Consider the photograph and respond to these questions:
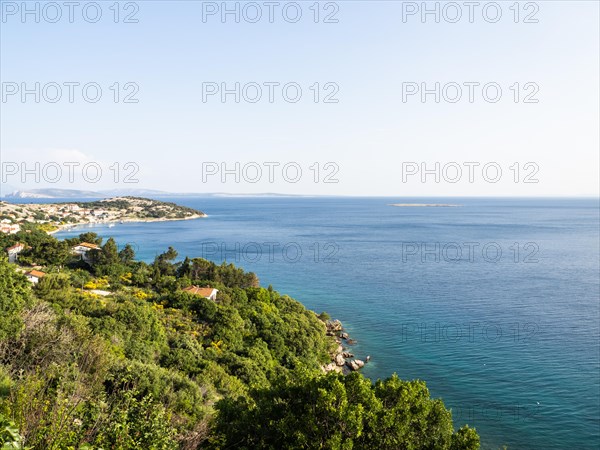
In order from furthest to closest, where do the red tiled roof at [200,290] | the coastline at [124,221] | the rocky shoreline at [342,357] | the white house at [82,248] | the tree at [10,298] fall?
the coastline at [124,221] < the white house at [82,248] < the red tiled roof at [200,290] < the rocky shoreline at [342,357] < the tree at [10,298]

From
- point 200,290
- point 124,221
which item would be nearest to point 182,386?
point 200,290

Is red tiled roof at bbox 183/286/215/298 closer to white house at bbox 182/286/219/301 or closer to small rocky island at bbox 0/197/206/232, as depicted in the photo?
white house at bbox 182/286/219/301

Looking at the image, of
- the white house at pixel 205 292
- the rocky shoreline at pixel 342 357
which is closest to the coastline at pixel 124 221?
the white house at pixel 205 292

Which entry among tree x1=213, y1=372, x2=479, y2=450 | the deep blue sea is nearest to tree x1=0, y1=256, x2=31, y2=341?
tree x1=213, y1=372, x2=479, y2=450

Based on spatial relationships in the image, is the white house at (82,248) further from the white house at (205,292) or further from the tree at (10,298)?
the tree at (10,298)

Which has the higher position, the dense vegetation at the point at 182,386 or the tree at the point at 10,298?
the tree at the point at 10,298

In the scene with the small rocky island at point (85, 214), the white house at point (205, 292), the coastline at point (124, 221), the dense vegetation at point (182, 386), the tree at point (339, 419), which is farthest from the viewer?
the coastline at point (124, 221)

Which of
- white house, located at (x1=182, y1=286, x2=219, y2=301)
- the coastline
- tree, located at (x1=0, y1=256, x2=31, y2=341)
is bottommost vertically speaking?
white house, located at (x1=182, y1=286, x2=219, y2=301)

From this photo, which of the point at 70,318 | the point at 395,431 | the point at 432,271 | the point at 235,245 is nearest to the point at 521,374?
the point at 395,431
